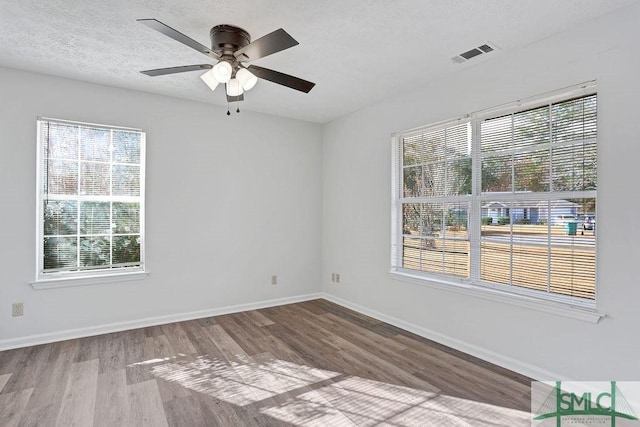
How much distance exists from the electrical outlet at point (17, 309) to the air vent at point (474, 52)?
15.3ft

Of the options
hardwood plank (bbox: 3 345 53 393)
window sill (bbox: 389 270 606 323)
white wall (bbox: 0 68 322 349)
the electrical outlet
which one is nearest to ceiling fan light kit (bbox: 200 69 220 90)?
white wall (bbox: 0 68 322 349)

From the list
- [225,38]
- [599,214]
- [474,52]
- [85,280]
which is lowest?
[85,280]

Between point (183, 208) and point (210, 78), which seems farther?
point (183, 208)

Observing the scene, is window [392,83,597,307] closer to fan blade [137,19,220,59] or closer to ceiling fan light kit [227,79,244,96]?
ceiling fan light kit [227,79,244,96]

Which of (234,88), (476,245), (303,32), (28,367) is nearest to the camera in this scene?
(234,88)

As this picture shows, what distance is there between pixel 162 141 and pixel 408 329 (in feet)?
11.6

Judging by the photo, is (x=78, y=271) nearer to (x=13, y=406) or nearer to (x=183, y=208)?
(x=183, y=208)

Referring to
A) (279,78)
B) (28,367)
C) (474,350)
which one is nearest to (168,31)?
(279,78)

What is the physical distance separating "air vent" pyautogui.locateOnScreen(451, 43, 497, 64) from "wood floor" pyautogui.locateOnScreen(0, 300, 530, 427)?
2664mm

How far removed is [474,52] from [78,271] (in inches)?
173

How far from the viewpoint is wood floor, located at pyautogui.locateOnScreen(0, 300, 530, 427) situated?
6.92 feet

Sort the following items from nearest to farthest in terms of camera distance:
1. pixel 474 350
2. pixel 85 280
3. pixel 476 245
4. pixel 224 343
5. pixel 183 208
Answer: pixel 474 350 → pixel 476 245 → pixel 224 343 → pixel 85 280 → pixel 183 208

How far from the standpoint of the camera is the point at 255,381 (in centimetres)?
255

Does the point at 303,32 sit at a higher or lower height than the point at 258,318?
higher
